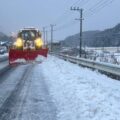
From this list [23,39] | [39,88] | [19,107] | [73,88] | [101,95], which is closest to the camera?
[19,107]

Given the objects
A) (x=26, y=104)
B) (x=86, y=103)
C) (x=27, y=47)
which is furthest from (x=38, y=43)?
(x=86, y=103)

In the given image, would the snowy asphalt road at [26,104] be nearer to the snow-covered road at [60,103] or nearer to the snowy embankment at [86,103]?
the snow-covered road at [60,103]

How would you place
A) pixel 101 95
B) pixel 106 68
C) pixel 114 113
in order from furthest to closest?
pixel 106 68 < pixel 101 95 < pixel 114 113

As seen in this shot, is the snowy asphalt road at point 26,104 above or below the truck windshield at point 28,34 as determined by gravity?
below

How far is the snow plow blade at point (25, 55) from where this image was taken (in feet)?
106

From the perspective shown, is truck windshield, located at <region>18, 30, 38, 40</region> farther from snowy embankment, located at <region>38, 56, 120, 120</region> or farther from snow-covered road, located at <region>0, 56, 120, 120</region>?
snowy embankment, located at <region>38, 56, 120, 120</region>

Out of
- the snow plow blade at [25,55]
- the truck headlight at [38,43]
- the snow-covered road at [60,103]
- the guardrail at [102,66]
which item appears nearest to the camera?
the snow-covered road at [60,103]

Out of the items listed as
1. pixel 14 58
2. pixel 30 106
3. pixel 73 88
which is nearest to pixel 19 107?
pixel 30 106

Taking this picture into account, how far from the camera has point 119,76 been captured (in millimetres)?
20734

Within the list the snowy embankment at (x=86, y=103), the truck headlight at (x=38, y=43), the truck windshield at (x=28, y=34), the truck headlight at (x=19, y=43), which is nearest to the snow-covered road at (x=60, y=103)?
the snowy embankment at (x=86, y=103)

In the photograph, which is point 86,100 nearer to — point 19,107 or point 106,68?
point 19,107

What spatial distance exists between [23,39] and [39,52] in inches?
105

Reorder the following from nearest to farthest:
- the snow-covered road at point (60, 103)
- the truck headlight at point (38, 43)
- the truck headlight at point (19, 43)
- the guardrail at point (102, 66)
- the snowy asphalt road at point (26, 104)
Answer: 1. the snow-covered road at point (60, 103)
2. the snowy asphalt road at point (26, 104)
3. the guardrail at point (102, 66)
4. the truck headlight at point (19, 43)
5. the truck headlight at point (38, 43)

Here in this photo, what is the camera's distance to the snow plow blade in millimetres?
32344
